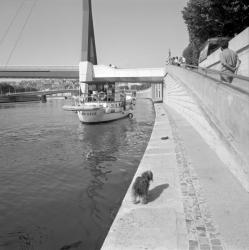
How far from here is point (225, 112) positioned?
8484mm

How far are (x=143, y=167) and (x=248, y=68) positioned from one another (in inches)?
289

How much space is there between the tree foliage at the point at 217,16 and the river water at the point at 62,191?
1397 cm

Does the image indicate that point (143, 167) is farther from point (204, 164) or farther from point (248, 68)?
point (248, 68)

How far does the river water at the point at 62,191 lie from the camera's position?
7223mm

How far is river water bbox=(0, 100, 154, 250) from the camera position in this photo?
7.22 meters

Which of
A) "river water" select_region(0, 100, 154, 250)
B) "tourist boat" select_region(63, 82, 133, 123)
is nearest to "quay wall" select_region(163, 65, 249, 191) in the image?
"river water" select_region(0, 100, 154, 250)

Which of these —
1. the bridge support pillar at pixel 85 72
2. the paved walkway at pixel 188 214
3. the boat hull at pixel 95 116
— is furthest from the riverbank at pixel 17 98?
the paved walkway at pixel 188 214

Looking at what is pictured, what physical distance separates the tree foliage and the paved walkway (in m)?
20.6

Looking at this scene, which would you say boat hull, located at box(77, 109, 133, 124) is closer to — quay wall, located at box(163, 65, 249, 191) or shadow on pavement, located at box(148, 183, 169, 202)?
quay wall, located at box(163, 65, 249, 191)

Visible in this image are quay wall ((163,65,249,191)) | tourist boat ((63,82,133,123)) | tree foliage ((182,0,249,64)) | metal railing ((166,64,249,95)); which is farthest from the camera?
tourist boat ((63,82,133,123))

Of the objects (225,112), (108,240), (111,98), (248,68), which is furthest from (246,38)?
(111,98)

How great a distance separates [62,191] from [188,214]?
5.47 metres

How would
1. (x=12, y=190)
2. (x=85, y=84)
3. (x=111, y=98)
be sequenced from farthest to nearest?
(x=85, y=84) < (x=111, y=98) < (x=12, y=190)

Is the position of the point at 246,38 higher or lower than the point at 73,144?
higher
